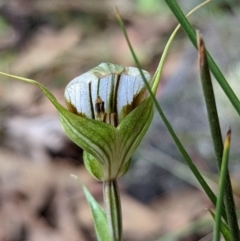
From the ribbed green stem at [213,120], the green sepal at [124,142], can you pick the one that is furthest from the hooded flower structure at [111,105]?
the ribbed green stem at [213,120]

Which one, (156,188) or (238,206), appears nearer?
(238,206)

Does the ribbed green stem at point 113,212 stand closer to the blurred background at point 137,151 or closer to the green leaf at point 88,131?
the green leaf at point 88,131

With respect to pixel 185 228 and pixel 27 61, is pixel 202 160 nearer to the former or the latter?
pixel 185 228

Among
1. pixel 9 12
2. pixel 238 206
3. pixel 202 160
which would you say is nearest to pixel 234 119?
pixel 202 160

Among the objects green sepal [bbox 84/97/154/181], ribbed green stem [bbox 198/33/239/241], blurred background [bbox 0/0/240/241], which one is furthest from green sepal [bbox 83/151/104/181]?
blurred background [bbox 0/0/240/241]

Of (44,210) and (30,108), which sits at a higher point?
(30,108)

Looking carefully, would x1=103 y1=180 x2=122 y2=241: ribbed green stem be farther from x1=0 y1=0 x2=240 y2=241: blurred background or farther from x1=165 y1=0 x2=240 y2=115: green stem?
x1=0 y1=0 x2=240 y2=241: blurred background

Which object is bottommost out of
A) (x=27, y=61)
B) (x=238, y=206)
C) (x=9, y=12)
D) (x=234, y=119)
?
(x=238, y=206)
